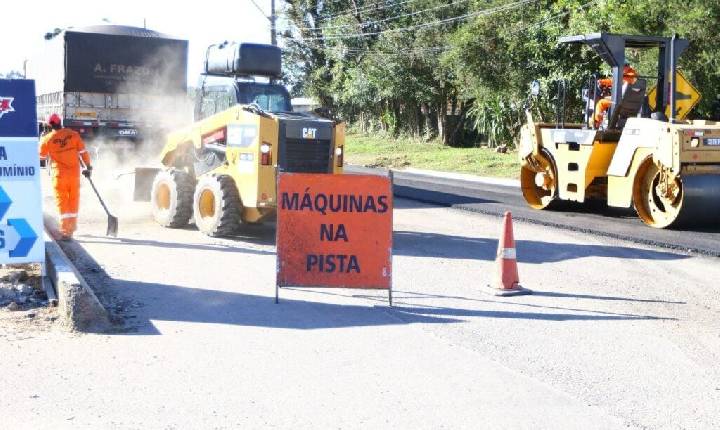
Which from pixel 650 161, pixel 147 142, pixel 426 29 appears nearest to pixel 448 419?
pixel 650 161

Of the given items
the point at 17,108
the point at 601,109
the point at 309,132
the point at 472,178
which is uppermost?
the point at 601,109

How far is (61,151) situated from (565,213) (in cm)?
863

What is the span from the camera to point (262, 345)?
23.0ft

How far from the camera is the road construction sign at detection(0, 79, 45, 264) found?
8.52m

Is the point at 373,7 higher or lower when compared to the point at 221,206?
higher

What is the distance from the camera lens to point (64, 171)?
12250 mm

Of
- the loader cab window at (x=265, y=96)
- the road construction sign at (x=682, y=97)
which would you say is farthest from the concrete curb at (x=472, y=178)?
the loader cab window at (x=265, y=96)

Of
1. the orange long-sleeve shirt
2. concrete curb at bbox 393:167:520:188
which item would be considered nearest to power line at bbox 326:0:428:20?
concrete curb at bbox 393:167:520:188

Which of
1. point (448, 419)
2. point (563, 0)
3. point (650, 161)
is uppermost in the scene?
point (563, 0)

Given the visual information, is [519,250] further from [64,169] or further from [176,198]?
[64,169]

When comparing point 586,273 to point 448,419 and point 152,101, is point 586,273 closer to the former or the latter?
point 448,419

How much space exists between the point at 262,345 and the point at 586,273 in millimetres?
4693

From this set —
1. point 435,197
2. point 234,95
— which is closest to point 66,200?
point 234,95

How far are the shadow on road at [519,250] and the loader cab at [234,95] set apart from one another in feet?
10.6
